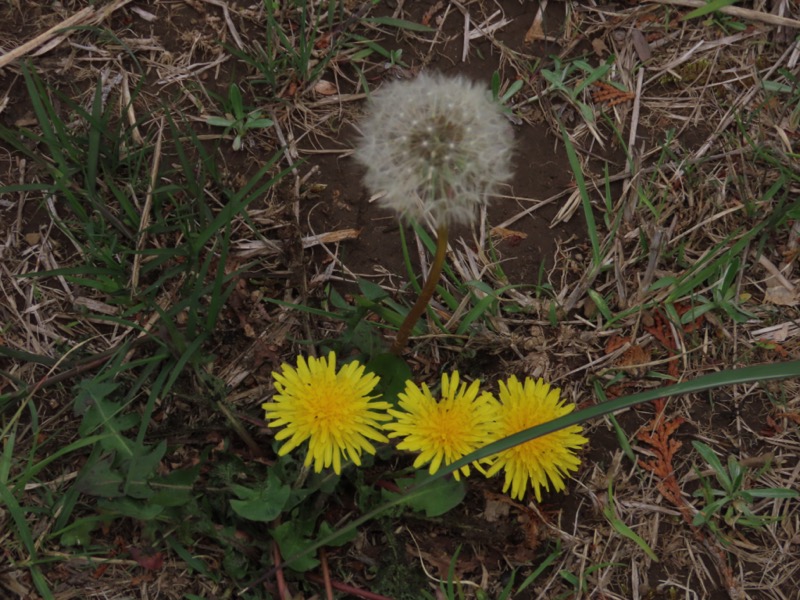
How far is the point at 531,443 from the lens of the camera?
216cm

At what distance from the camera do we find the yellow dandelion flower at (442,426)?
209cm

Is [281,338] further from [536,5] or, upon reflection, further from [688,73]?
[688,73]

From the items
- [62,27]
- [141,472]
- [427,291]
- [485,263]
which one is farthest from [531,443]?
[62,27]

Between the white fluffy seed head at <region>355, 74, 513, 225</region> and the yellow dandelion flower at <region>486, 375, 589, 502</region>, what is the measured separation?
0.63m

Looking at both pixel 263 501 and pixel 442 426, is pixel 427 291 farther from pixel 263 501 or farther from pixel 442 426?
pixel 263 501

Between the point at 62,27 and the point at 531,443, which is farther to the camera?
the point at 62,27

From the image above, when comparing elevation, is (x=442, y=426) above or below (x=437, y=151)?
below

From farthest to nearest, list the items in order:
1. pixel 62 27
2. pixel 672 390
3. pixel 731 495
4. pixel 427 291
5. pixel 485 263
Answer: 1. pixel 62 27
2. pixel 485 263
3. pixel 731 495
4. pixel 427 291
5. pixel 672 390

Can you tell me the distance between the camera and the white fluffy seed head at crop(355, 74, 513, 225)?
1.82m

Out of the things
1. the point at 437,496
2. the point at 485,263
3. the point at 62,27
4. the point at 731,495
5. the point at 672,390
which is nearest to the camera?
the point at 672,390

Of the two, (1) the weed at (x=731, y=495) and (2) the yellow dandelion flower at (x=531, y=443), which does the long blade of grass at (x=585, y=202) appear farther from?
(1) the weed at (x=731, y=495)

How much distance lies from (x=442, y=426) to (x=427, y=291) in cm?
40

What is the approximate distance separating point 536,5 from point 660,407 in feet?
5.32

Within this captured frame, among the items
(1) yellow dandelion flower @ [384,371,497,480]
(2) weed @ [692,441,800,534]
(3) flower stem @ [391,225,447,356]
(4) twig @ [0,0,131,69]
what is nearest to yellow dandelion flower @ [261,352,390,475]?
(1) yellow dandelion flower @ [384,371,497,480]
